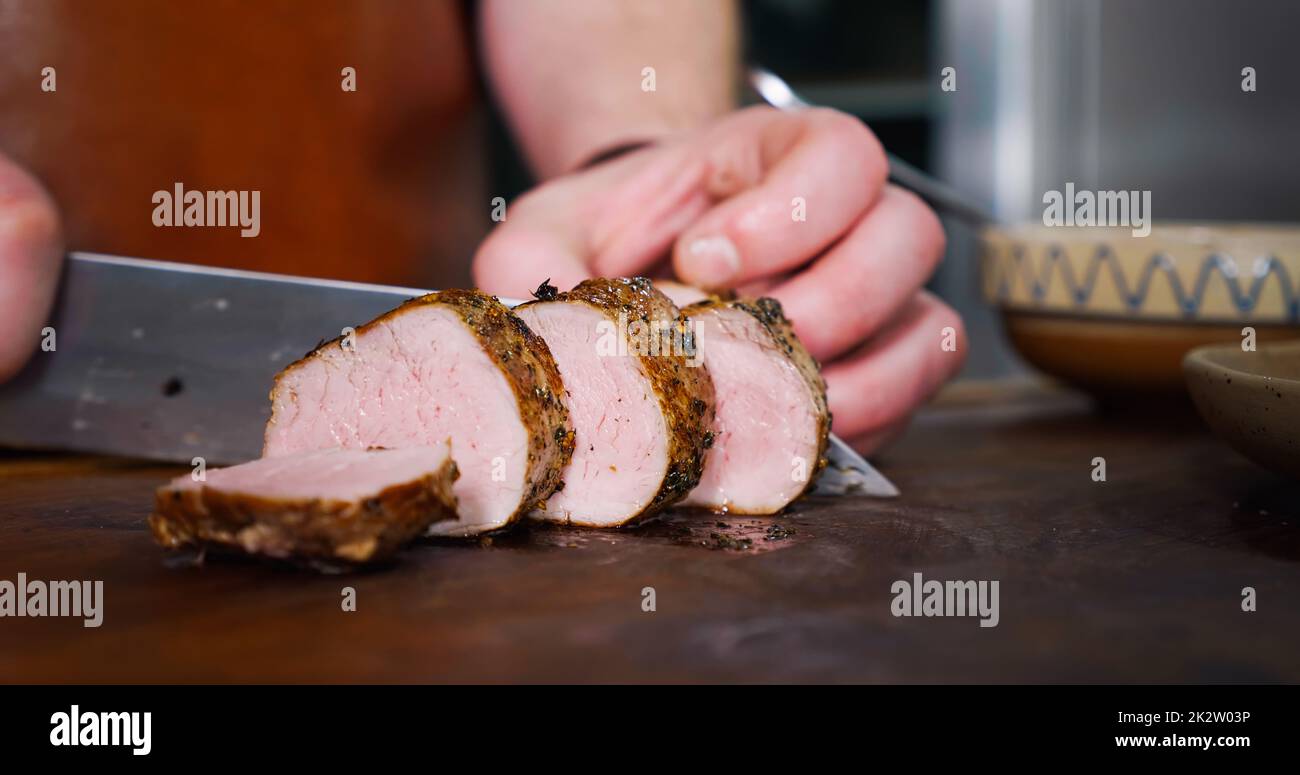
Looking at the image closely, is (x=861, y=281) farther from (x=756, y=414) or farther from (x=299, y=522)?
(x=299, y=522)

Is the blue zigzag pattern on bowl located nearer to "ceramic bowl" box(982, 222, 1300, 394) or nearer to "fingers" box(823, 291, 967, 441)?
"ceramic bowl" box(982, 222, 1300, 394)

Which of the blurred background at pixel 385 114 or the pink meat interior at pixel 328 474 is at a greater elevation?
the blurred background at pixel 385 114

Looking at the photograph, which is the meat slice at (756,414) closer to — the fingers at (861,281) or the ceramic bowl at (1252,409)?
the fingers at (861,281)

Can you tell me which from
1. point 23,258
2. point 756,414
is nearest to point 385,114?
point 23,258

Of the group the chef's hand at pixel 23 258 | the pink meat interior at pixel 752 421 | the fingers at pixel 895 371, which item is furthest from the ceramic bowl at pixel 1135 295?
the chef's hand at pixel 23 258

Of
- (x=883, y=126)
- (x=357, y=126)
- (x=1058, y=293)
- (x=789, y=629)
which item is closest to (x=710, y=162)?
(x=357, y=126)
